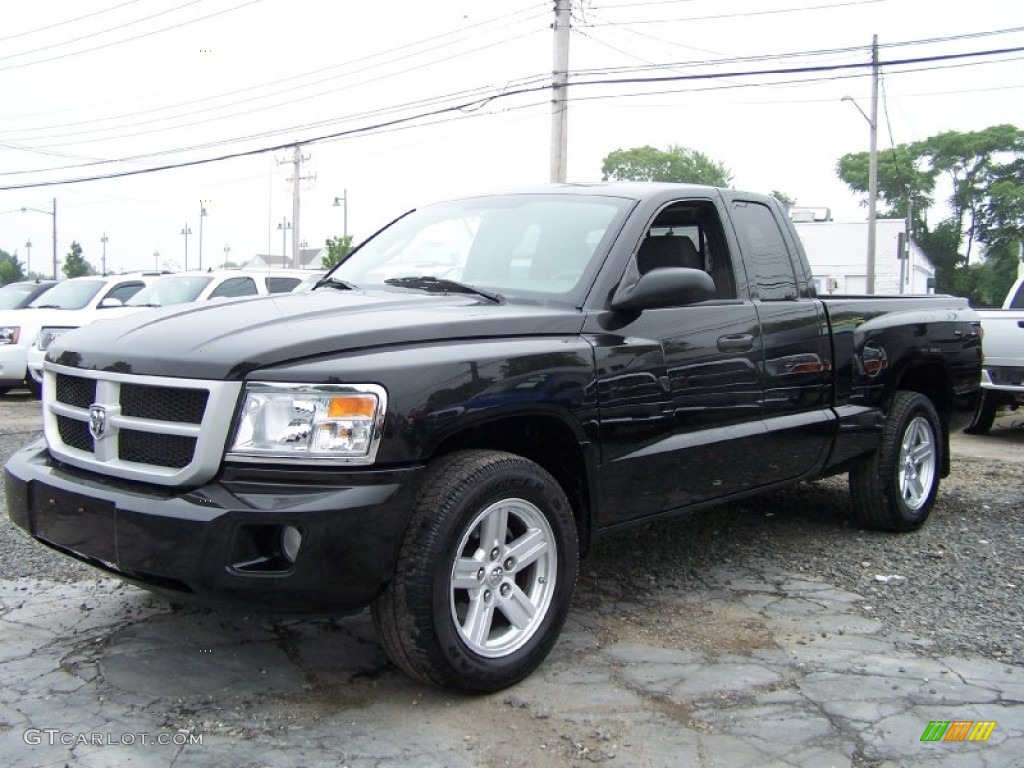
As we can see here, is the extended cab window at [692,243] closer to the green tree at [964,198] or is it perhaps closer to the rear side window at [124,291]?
the rear side window at [124,291]

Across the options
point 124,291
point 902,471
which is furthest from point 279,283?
point 902,471

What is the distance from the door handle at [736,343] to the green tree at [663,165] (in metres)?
73.7

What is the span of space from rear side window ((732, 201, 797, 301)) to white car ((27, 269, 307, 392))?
909 centimetres

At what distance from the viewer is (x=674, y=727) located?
10.7 ft

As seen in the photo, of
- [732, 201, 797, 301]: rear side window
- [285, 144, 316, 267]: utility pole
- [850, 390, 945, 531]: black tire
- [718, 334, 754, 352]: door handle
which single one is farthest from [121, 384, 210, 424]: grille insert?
[285, 144, 316, 267]: utility pole

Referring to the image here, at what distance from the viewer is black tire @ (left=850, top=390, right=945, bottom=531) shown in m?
5.64

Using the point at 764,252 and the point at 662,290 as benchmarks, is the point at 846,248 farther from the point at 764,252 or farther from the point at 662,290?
the point at 662,290

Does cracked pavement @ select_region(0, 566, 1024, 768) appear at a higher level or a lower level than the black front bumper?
lower

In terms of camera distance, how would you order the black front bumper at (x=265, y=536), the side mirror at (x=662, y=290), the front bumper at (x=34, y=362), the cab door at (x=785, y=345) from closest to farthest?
the black front bumper at (x=265, y=536) < the side mirror at (x=662, y=290) < the cab door at (x=785, y=345) < the front bumper at (x=34, y=362)

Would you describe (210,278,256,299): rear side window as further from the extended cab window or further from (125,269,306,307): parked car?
the extended cab window

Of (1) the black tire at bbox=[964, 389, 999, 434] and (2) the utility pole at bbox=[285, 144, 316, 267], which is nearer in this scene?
(1) the black tire at bbox=[964, 389, 999, 434]

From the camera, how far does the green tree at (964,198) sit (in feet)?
214

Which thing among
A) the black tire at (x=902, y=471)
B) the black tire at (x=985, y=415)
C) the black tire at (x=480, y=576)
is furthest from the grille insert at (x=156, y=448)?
the black tire at (x=985, y=415)

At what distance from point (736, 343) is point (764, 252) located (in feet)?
2.44
